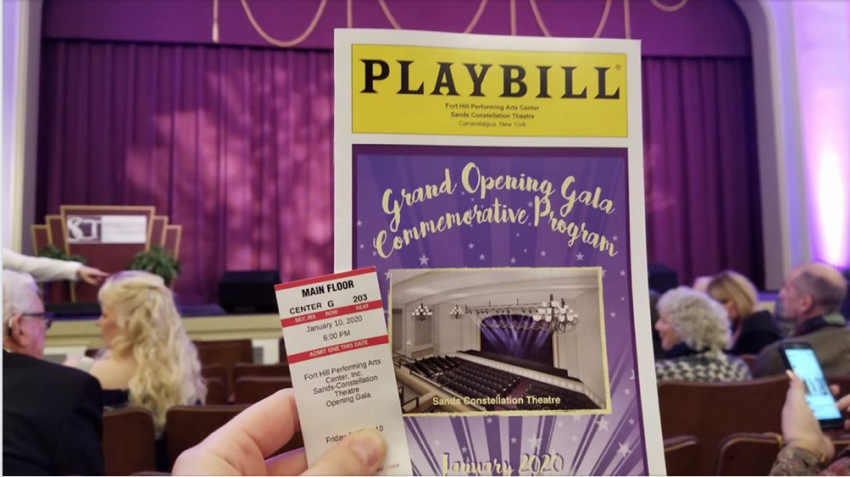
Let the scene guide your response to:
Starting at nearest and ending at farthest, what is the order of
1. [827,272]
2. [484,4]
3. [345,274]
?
[345,274] < [827,272] < [484,4]

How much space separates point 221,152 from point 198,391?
578 cm

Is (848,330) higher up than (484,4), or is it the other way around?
(484,4)

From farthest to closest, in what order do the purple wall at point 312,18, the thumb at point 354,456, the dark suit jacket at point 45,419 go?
the purple wall at point 312,18, the dark suit jacket at point 45,419, the thumb at point 354,456

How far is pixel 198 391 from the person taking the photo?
241 cm

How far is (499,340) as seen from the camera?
29.1 inches

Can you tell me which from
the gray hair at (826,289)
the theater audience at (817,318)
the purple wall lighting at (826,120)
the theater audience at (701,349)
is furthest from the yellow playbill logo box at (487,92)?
the purple wall lighting at (826,120)

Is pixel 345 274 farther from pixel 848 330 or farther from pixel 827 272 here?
pixel 827 272

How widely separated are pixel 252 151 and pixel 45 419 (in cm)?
666

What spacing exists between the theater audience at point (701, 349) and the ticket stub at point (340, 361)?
2.03 m

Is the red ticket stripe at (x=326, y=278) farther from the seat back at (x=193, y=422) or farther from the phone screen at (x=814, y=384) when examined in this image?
the phone screen at (x=814, y=384)

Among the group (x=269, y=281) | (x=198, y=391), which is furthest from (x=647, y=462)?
(x=269, y=281)

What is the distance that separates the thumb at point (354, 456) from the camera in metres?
0.67

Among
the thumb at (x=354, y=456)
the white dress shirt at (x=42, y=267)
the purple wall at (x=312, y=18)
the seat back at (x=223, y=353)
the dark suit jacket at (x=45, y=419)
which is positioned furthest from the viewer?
the purple wall at (x=312, y=18)

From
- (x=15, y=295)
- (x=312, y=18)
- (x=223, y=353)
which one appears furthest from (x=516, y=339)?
(x=312, y=18)
